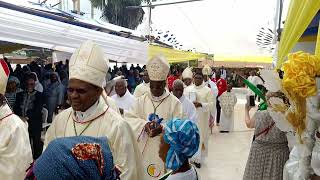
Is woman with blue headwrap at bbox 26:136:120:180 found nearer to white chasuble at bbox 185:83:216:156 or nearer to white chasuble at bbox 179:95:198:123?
white chasuble at bbox 179:95:198:123

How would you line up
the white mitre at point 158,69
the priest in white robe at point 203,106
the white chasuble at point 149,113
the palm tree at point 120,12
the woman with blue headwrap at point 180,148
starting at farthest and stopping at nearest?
1. the palm tree at point 120,12
2. the priest in white robe at point 203,106
3. the white mitre at point 158,69
4. the white chasuble at point 149,113
5. the woman with blue headwrap at point 180,148

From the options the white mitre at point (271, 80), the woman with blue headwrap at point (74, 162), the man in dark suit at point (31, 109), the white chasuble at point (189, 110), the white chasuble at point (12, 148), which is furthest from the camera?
the man in dark suit at point (31, 109)

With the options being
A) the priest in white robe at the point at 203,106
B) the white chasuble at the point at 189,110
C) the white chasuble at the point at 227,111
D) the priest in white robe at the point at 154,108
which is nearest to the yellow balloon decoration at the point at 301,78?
the priest in white robe at the point at 154,108

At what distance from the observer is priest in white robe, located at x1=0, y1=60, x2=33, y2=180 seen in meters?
3.18

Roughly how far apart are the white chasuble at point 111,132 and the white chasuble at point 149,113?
146 cm

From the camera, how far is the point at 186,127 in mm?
2535

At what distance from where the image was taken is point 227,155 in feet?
27.7

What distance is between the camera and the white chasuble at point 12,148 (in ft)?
10.4

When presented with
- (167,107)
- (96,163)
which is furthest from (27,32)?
(96,163)

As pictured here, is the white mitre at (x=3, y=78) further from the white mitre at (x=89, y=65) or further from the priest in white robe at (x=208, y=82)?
the priest in white robe at (x=208, y=82)

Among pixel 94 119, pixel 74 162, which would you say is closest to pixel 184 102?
pixel 94 119

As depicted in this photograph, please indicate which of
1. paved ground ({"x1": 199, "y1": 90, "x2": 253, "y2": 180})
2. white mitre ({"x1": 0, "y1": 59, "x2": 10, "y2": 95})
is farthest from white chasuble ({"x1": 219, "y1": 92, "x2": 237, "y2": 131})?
white mitre ({"x1": 0, "y1": 59, "x2": 10, "y2": 95})

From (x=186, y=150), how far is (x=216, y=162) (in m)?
5.47

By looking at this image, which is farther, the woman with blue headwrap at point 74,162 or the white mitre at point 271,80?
the white mitre at point 271,80
